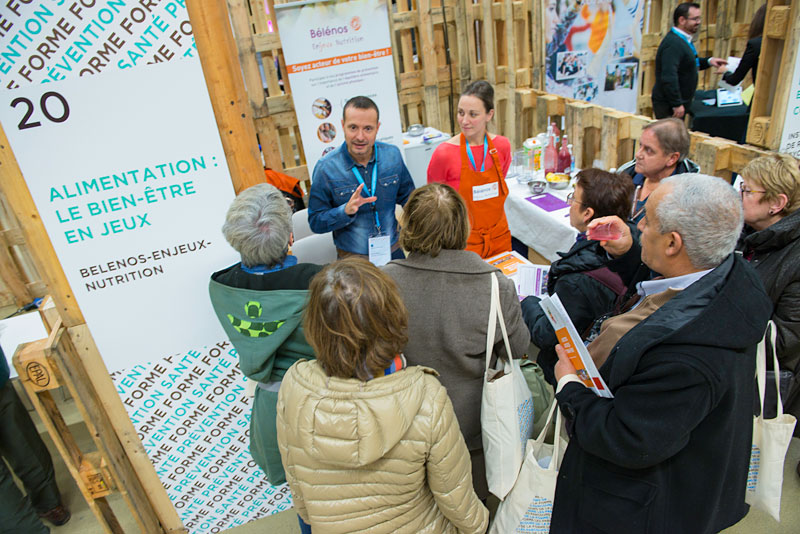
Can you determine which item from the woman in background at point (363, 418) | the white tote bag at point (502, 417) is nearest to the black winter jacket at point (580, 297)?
the white tote bag at point (502, 417)

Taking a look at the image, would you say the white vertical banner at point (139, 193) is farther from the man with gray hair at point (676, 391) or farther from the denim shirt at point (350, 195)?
the man with gray hair at point (676, 391)

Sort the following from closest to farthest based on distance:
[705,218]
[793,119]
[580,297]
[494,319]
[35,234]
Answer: [705,218]
[494,319]
[35,234]
[580,297]
[793,119]

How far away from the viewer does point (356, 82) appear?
4.06 meters

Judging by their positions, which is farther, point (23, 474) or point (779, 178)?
point (23, 474)

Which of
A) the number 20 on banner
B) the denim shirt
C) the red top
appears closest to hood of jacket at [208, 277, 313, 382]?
the number 20 on banner

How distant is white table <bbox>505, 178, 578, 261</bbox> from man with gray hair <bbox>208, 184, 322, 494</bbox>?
78.8 inches

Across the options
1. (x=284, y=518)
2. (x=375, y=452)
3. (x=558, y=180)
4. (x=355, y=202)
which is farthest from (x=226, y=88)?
(x=558, y=180)

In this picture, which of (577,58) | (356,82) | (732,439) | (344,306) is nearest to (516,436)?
(732,439)

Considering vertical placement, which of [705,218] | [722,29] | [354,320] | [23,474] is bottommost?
[23,474]

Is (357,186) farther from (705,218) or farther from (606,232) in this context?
(705,218)

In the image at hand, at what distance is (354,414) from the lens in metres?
1.23

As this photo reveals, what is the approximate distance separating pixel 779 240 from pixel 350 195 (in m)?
1.95

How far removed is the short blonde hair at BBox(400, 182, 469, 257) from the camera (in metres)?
1.59

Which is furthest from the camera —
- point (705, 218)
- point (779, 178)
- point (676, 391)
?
point (779, 178)
